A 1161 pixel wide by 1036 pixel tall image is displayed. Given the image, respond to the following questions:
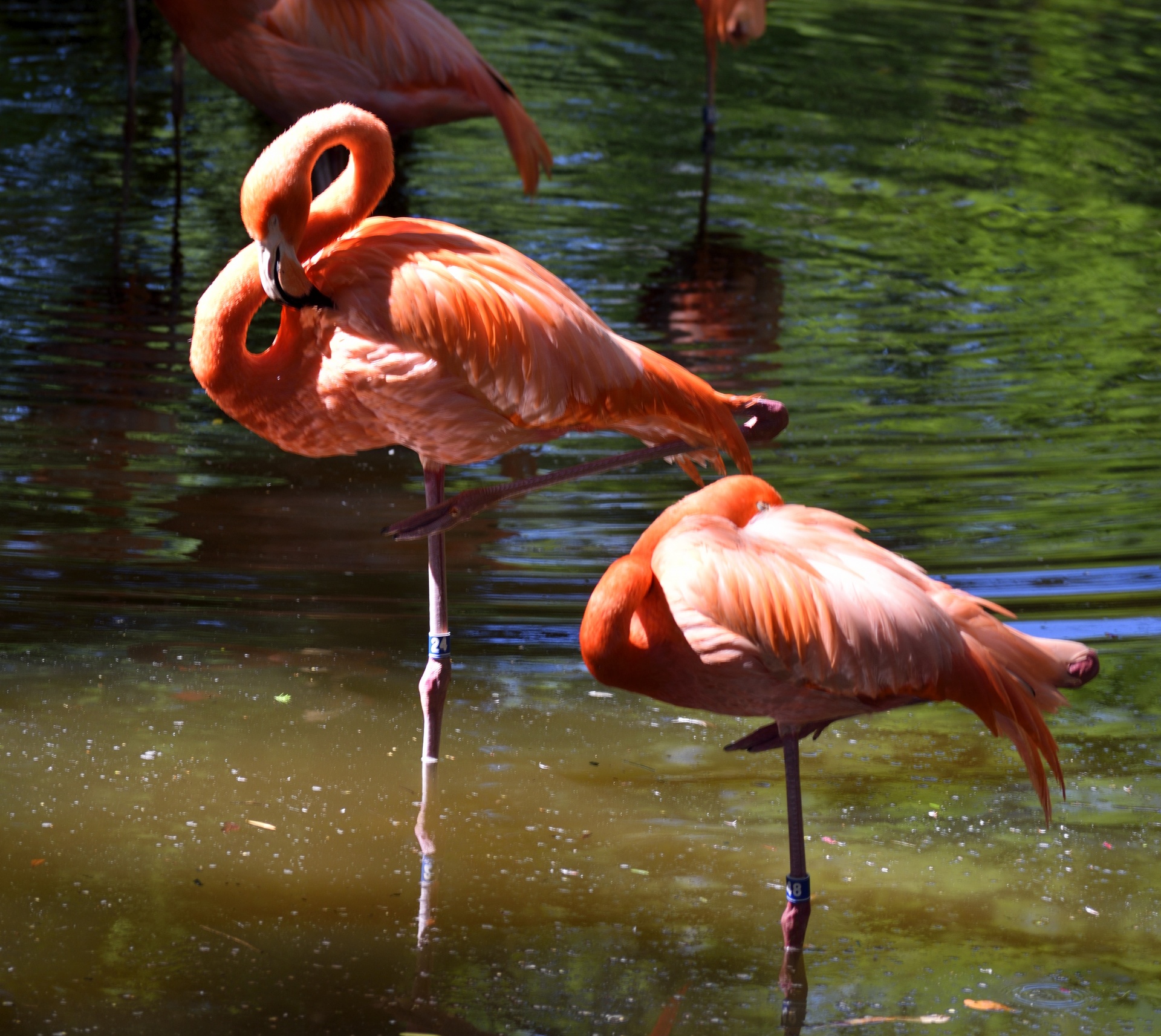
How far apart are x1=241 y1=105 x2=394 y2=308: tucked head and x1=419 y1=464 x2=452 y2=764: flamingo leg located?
0.51 m

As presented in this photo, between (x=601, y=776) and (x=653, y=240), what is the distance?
4269mm

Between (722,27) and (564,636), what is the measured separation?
6.06 m

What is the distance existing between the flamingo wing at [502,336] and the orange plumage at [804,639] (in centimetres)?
53

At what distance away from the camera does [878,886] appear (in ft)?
9.72

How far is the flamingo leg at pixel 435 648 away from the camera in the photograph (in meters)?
3.32

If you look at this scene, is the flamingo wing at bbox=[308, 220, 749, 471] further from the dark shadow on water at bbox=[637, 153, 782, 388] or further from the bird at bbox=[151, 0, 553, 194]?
the bird at bbox=[151, 0, 553, 194]

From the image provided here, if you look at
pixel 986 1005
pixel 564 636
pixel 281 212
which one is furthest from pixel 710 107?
pixel 986 1005

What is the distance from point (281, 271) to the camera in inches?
121

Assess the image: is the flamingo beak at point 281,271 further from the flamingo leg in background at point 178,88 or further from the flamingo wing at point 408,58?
the flamingo leg in background at point 178,88

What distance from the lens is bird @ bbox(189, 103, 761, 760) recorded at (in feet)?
10.2

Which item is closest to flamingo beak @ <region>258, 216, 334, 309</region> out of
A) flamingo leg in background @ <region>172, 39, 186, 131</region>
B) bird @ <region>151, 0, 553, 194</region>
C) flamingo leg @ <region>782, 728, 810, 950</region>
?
flamingo leg @ <region>782, 728, 810, 950</region>

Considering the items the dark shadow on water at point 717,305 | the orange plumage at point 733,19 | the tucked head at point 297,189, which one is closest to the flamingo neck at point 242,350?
the tucked head at point 297,189

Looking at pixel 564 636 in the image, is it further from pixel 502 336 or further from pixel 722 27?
pixel 722 27

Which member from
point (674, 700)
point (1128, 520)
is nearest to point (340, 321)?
point (674, 700)
